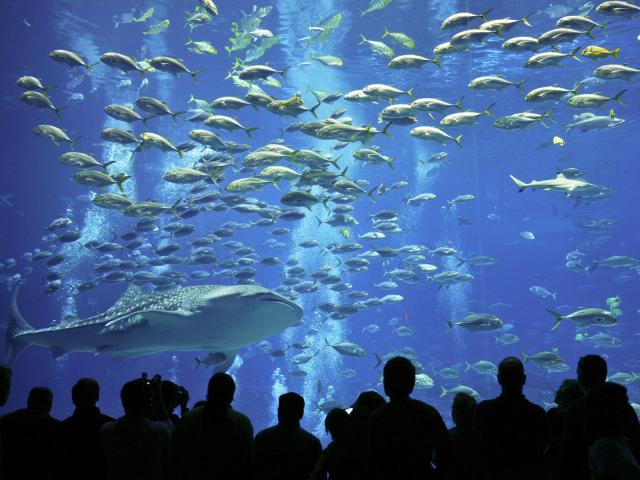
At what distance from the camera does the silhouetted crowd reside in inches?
100

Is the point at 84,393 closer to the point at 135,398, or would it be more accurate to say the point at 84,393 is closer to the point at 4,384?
the point at 135,398

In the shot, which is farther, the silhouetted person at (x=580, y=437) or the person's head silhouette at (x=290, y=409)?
the person's head silhouette at (x=290, y=409)

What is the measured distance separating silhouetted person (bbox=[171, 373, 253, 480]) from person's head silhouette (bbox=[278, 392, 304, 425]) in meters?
0.23

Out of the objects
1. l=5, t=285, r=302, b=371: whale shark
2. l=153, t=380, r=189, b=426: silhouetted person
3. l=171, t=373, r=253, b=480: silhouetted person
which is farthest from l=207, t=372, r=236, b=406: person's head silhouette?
l=5, t=285, r=302, b=371: whale shark

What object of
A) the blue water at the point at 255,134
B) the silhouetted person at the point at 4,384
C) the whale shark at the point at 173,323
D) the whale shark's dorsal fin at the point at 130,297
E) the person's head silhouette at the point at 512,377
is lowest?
the person's head silhouette at the point at 512,377

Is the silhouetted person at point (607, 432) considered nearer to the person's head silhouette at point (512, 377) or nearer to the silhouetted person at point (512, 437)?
the silhouetted person at point (512, 437)

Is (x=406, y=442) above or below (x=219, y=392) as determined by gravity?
below

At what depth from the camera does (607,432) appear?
265cm

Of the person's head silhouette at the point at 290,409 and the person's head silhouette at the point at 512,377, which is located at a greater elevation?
the person's head silhouette at the point at 512,377

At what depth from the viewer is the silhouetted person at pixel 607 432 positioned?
252 cm

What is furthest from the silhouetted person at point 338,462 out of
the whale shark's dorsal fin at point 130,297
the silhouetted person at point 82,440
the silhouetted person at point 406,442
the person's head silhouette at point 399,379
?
the whale shark's dorsal fin at point 130,297

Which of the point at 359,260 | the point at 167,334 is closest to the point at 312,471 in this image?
the point at 167,334

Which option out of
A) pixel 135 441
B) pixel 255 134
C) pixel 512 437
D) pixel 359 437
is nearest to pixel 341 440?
pixel 359 437

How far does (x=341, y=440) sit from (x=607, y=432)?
4.81ft
